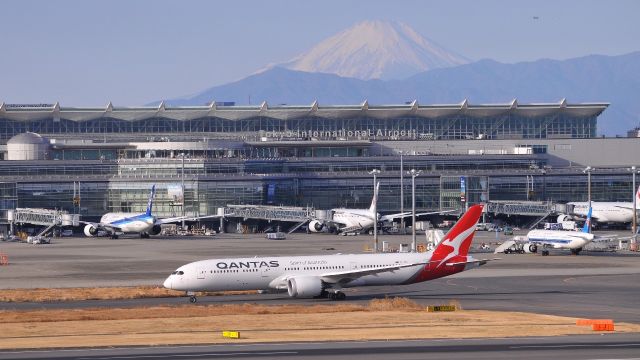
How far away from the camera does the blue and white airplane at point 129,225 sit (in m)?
187

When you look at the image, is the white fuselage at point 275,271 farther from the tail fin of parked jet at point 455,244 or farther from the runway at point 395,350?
the runway at point 395,350

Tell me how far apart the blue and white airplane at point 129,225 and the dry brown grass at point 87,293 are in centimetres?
8329

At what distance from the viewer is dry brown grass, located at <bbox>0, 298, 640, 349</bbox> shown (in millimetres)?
67875

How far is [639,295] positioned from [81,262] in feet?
215

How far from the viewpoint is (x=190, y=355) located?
2384 inches

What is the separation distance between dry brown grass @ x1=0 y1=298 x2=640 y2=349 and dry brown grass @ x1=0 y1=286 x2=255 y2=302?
1062cm

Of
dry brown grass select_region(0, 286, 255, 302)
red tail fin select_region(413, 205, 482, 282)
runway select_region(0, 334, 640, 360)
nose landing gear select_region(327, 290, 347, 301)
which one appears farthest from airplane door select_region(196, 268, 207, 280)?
runway select_region(0, 334, 640, 360)

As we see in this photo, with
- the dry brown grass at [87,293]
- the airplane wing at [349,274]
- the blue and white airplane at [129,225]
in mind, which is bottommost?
the dry brown grass at [87,293]

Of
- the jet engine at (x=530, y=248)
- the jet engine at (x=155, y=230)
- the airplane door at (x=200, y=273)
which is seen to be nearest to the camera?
the airplane door at (x=200, y=273)

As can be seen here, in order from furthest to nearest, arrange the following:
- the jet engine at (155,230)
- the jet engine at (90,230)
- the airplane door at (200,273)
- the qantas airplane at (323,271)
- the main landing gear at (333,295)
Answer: the jet engine at (90,230) < the jet engine at (155,230) < the main landing gear at (333,295) < the qantas airplane at (323,271) < the airplane door at (200,273)

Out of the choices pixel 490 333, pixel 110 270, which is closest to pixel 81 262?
pixel 110 270

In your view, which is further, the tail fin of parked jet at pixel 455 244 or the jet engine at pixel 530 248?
the jet engine at pixel 530 248

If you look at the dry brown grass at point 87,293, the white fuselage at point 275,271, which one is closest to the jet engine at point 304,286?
the white fuselage at point 275,271

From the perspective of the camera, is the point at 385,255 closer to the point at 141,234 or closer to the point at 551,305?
the point at 551,305
